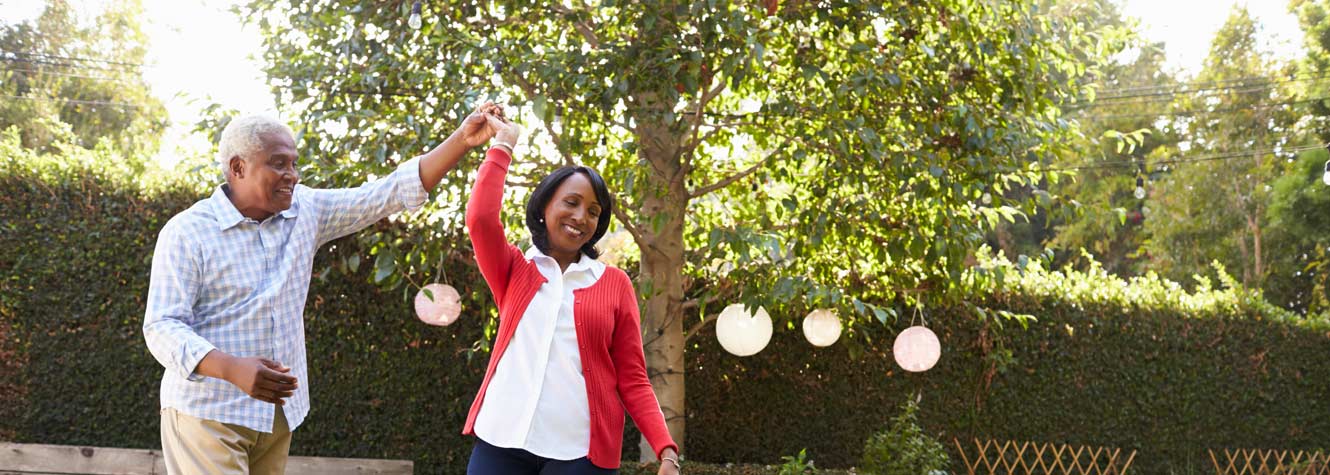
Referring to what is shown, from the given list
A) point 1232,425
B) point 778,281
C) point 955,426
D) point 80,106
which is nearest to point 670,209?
point 778,281

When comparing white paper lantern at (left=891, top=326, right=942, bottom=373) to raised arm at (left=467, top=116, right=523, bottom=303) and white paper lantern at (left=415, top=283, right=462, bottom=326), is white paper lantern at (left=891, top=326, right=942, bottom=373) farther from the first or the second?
raised arm at (left=467, top=116, right=523, bottom=303)

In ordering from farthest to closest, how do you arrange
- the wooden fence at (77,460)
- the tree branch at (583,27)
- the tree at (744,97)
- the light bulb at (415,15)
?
the wooden fence at (77,460)
the tree branch at (583,27)
the tree at (744,97)
the light bulb at (415,15)

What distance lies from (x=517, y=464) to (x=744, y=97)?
3794mm

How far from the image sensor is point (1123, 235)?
59.0 feet

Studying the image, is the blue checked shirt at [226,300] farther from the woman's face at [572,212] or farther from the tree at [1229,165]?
the tree at [1229,165]

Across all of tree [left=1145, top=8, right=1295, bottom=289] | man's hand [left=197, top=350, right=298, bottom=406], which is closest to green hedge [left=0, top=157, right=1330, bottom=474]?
man's hand [left=197, top=350, right=298, bottom=406]

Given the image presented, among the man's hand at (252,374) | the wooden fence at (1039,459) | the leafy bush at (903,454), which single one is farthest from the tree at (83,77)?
the man's hand at (252,374)

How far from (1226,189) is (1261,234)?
67cm

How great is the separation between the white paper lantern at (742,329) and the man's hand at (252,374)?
3.82 m

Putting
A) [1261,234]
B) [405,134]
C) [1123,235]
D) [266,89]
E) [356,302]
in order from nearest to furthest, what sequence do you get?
[405,134] < [266,89] < [356,302] < [1261,234] < [1123,235]

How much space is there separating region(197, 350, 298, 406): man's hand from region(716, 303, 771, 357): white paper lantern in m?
3.82

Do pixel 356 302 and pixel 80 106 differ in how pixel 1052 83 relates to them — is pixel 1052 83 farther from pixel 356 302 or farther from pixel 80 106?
pixel 80 106

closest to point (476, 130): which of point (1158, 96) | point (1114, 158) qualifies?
point (1158, 96)

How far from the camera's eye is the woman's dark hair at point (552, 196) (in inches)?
81.4
